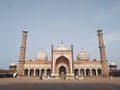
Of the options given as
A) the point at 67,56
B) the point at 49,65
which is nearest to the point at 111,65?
the point at 67,56

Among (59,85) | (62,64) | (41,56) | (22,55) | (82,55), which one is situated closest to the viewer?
(59,85)

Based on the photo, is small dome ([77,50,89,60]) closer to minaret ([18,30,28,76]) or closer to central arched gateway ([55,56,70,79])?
central arched gateway ([55,56,70,79])

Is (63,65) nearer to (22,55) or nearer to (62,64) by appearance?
(62,64)

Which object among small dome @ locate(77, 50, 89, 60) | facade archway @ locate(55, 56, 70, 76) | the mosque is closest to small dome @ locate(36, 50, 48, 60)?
the mosque

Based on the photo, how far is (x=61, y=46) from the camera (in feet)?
140

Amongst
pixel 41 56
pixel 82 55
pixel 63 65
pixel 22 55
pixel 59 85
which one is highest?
pixel 82 55

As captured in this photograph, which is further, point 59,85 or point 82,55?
point 82,55

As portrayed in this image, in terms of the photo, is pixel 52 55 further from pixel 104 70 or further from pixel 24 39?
pixel 104 70

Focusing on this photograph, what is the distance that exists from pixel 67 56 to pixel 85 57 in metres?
8.39

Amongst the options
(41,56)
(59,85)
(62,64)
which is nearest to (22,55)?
(41,56)

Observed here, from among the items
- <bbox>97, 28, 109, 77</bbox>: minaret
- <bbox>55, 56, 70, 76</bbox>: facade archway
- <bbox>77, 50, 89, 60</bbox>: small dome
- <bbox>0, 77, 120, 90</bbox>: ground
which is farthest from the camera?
<bbox>77, 50, 89, 60</bbox>: small dome

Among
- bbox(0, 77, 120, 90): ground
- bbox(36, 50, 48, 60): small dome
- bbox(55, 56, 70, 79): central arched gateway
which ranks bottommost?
bbox(0, 77, 120, 90): ground

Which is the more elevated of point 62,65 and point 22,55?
point 22,55

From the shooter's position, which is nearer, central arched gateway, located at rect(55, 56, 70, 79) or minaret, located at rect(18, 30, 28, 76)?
minaret, located at rect(18, 30, 28, 76)
